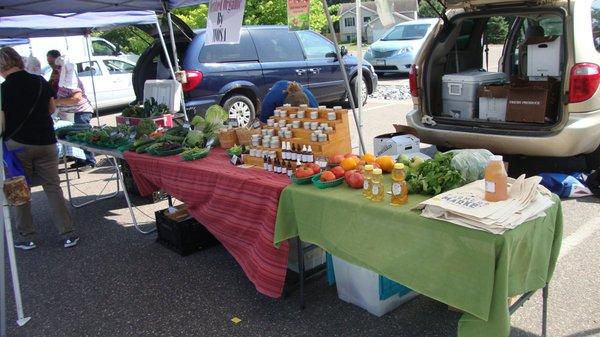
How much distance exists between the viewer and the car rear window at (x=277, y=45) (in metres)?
8.58

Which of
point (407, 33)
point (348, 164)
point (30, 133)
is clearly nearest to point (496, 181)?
point (348, 164)

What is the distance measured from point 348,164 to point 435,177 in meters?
0.54

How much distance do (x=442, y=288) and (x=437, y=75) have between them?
396cm

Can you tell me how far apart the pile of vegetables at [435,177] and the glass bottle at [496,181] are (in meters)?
0.27

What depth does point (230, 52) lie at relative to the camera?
319 inches

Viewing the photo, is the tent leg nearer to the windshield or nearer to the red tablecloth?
the red tablecloth

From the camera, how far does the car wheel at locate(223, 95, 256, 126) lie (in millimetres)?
8016

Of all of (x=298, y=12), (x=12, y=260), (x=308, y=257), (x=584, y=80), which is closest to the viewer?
(x=12, y=260)

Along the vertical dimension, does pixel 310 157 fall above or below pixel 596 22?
below

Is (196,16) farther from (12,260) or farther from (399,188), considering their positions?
(399,188)

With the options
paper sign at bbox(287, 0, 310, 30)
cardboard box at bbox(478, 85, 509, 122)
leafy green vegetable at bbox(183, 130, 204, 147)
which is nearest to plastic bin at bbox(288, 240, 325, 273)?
leafy green vegetable at bbox(183, 130, 204, 147)

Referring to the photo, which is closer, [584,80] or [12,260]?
[12,260]

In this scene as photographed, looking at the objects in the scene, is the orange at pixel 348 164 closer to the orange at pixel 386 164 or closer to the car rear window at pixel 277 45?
the orange at pixel 386 164

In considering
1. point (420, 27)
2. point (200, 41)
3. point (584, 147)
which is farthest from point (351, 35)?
point (584, 147)
